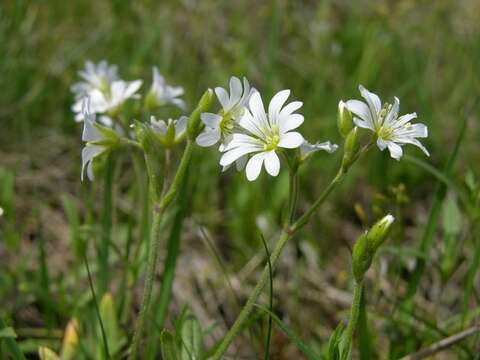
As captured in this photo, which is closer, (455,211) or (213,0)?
(455,211)

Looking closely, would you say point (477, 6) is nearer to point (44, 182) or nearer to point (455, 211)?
point (455, 211)

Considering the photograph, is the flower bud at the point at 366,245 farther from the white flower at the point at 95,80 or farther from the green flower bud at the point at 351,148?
the white flower at the point at 95,80

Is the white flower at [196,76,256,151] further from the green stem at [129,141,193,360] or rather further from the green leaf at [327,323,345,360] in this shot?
the green leaf at [327,323,345,360]

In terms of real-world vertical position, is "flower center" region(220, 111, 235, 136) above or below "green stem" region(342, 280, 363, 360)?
above

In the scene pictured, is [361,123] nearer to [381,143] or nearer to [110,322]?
[381,143]

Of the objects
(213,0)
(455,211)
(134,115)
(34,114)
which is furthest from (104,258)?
(213,0)

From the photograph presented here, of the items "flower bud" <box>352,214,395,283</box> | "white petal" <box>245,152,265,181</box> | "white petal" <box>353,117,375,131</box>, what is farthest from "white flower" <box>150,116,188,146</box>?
"flower bud" <box>352,214,395,283</box>

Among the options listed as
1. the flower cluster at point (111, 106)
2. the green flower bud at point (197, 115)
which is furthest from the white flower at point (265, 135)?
the flower cluster at point (111, 106)
